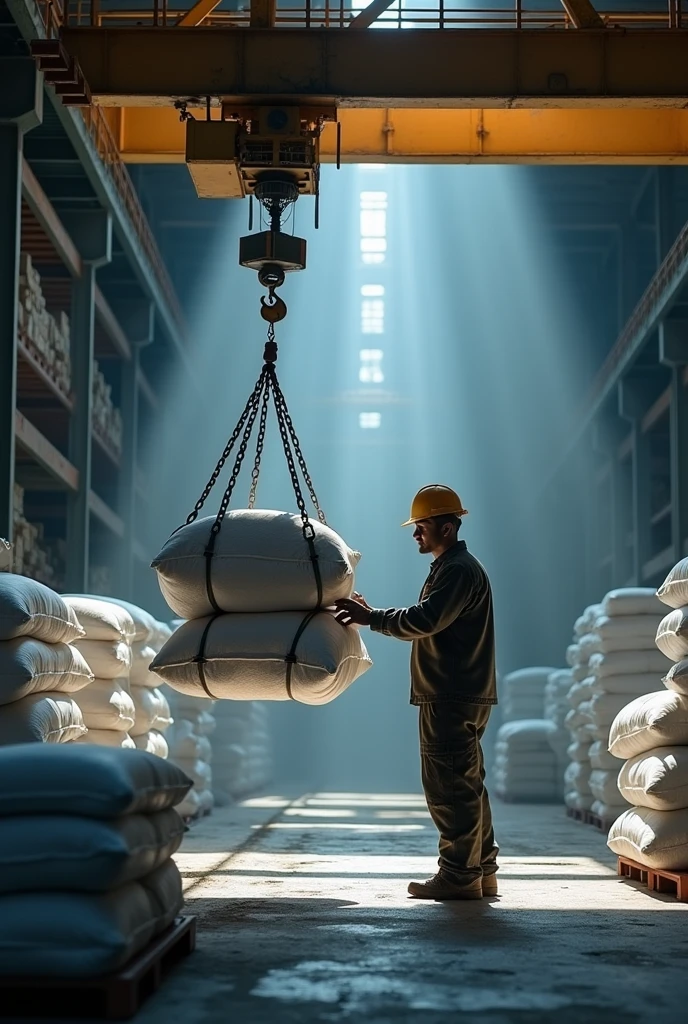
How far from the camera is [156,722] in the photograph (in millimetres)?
10773

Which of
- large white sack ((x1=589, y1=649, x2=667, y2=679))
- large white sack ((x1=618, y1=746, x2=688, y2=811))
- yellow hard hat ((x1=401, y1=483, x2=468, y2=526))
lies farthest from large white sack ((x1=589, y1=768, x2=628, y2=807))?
yellow hard hat ((x1=401, y1=483, x2=468, y2=526))

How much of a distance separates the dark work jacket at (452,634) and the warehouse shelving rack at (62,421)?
7.17 m

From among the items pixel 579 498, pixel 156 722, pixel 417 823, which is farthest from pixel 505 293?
pixel 156 722

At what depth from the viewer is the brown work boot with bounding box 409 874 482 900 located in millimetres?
6660

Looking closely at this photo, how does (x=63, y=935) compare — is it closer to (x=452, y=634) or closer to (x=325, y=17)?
(x=452, y=634)

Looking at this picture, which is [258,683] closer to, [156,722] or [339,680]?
[339,680]

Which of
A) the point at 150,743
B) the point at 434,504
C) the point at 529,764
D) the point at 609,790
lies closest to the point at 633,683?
the point at 609,790

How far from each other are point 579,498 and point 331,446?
6.90 m

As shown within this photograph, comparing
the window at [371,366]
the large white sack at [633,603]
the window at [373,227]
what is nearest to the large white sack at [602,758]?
the large white sack at [633,603]

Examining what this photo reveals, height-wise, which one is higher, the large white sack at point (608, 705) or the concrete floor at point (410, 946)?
the large white sack at point (608, 705)

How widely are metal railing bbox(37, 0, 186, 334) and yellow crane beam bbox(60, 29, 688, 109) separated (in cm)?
77

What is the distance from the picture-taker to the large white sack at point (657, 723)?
7.66 m

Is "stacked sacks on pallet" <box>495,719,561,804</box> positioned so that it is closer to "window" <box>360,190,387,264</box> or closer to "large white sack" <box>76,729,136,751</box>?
"large white sack" <box>76,729,136,751</box>

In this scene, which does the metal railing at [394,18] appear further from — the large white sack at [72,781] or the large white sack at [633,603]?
the large white sack at [72,781]
